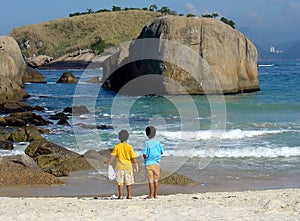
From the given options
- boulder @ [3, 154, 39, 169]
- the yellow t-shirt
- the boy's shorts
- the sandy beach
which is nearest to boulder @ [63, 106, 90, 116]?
boulder @ [3, 154, 39, 169]

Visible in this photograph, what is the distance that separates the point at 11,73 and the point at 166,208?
3328 centimetres

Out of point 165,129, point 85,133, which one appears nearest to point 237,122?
point 165,129

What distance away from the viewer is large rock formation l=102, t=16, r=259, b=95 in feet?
108

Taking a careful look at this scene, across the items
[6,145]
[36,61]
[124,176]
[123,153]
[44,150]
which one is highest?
[123,153]

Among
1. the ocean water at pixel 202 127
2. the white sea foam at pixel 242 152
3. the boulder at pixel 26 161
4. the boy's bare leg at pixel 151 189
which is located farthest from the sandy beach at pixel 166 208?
the white sea foam at pixel 242 152

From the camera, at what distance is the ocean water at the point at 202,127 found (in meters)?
15.3

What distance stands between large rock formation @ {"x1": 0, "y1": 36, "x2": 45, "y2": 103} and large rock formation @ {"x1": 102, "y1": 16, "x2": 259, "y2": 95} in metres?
7.64

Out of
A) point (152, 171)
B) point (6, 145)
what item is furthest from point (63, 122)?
point (152, 171)

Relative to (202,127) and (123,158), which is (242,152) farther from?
(123,158)

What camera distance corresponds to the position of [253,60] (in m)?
37.2

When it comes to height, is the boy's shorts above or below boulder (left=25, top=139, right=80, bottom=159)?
above

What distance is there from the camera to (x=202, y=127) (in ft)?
71.5

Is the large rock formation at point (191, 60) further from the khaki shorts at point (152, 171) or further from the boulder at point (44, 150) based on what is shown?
the khaki shorts at point (152, 171)

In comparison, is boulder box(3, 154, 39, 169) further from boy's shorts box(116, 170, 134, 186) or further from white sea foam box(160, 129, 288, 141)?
white sea foam box(160, 129, 288, 141)
